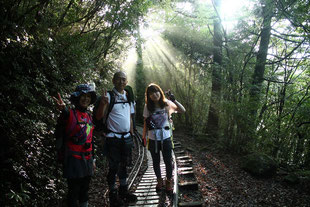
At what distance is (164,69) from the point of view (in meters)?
14.4

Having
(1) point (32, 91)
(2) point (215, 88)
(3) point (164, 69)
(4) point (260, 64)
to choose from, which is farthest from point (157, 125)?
(3) point (164, 69)

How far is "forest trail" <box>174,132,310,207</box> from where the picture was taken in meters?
5.02

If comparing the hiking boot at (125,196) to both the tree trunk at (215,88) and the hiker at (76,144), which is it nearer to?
the hiker at (76,144)

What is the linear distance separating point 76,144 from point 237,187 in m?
4.96

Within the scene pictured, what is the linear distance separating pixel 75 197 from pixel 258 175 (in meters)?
5.81

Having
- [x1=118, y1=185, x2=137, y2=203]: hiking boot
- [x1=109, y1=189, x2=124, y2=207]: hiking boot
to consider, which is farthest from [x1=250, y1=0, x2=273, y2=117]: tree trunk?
[x1=109, y1=189, x2=124, y2=207]: hiking boot

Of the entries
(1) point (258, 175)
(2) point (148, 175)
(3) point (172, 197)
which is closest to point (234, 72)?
(1) point (258, 175)

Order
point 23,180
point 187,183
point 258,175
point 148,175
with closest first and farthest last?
point 23,180 → point 187,183 → point 148,175 → point 258,175

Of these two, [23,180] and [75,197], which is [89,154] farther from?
[23,180]

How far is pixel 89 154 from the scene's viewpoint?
2693 mm

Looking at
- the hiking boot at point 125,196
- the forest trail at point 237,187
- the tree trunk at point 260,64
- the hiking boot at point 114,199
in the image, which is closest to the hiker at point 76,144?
the hiking boot at point 114,199

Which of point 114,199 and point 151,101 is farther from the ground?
point 151,101

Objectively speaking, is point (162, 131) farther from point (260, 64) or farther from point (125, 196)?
point (260, 64)

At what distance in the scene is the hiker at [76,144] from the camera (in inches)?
97.4
